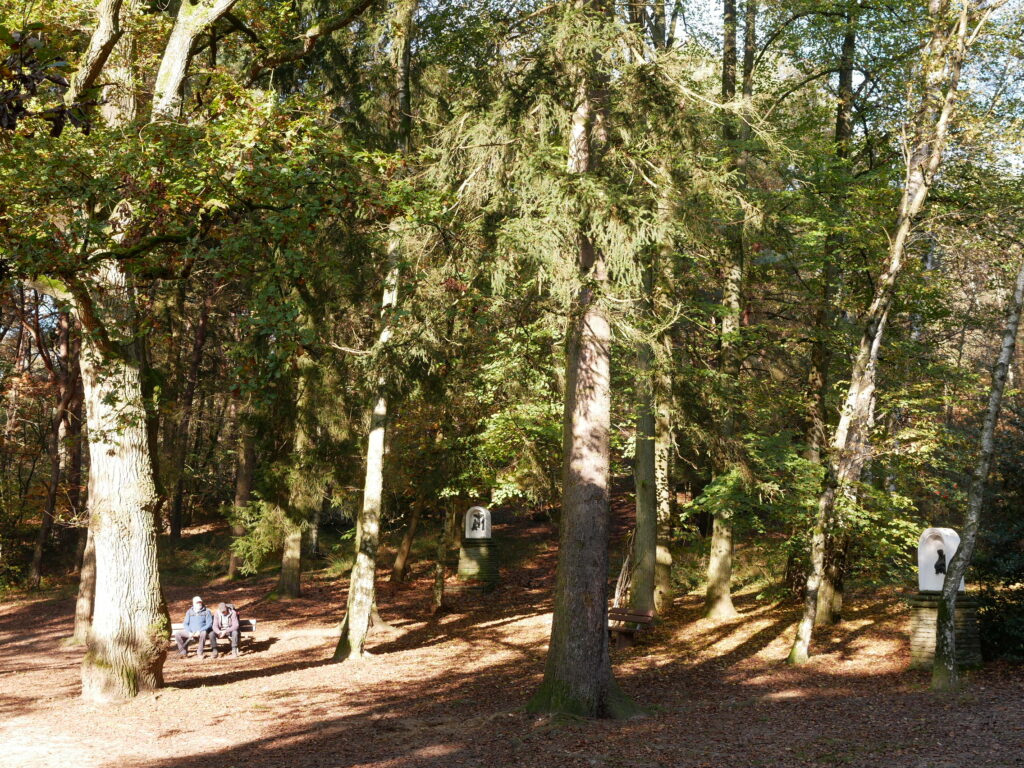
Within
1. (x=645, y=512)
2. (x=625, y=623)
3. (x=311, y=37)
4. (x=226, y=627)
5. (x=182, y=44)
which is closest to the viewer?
(x=182, y=44)

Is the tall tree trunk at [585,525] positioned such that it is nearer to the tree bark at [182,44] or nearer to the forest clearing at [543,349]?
the forest clearing at [543,349]

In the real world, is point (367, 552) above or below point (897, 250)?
below

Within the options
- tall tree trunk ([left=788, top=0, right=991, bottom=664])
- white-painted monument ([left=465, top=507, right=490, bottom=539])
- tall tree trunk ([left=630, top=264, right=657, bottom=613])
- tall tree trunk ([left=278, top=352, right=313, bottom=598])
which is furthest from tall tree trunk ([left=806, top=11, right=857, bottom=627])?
white-painted monument ([left=465, top=507, right=490, bottom=539])

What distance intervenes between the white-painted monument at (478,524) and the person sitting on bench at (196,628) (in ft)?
26.1

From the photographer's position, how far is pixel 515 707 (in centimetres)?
977

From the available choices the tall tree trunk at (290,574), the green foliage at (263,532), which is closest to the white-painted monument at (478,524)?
the tall tree trunk at (290,574)

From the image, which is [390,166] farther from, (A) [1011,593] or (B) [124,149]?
(A) [1011,593]

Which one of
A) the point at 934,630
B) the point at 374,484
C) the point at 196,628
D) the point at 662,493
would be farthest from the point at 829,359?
the point at 196,628

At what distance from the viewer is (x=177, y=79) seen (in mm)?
10602

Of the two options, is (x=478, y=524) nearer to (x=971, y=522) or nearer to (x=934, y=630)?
(x=934, y=630)

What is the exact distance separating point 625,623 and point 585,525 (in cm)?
512

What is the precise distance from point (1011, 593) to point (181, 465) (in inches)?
796

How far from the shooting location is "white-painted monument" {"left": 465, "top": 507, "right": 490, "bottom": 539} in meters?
22.2

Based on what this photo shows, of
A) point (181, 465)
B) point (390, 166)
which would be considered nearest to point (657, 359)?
point (390, 166)
